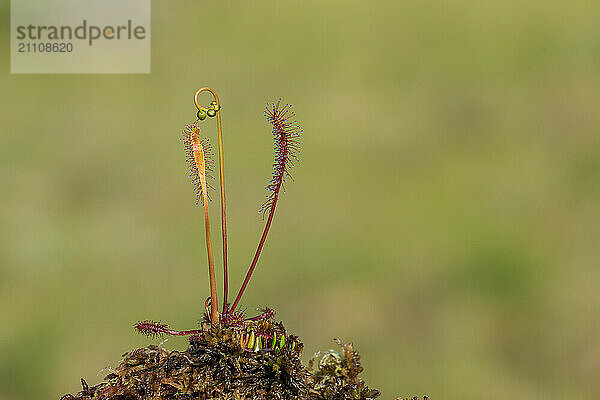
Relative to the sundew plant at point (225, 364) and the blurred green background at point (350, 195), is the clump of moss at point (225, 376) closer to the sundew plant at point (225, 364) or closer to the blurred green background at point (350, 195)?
the sundew plant at point (225, 364)

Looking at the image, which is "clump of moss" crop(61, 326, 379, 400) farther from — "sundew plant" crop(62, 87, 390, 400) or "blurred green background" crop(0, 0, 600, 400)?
"blurred green background" crop(0, 0, 600, 400)

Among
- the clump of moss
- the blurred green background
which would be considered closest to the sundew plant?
the clump of moss

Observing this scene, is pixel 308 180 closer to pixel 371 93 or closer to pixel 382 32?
pixel 371 93

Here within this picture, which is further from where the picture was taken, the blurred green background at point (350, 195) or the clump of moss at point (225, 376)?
the blurred green background at point (350, 195)

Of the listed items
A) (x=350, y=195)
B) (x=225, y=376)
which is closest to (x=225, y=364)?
(x=225, y=376)

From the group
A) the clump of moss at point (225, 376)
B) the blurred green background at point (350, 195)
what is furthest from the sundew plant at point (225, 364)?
the blurred green background at point (350, 195)
